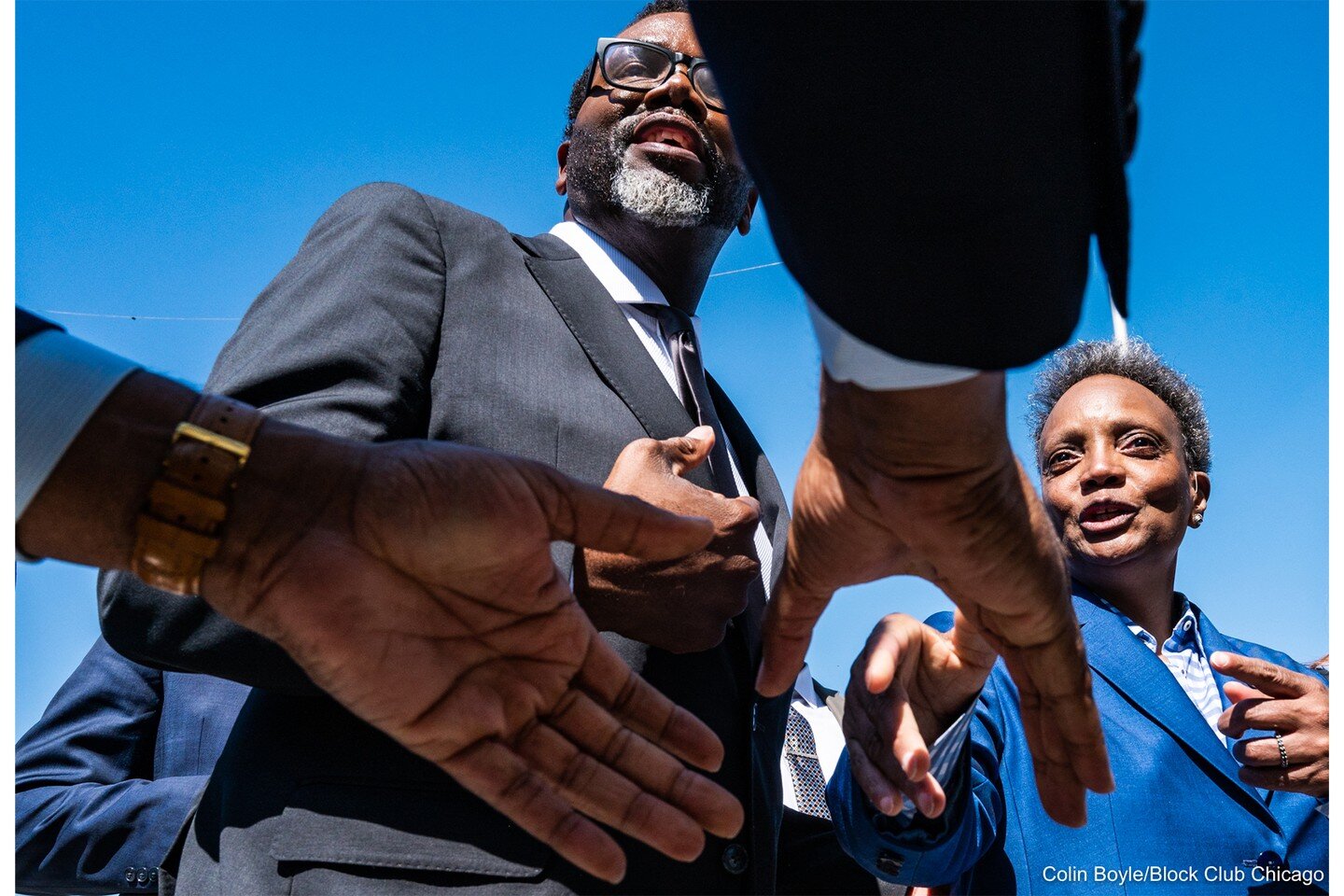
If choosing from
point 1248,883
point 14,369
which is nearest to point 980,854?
point 1248,883

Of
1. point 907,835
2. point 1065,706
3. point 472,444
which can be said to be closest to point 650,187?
point 472,444

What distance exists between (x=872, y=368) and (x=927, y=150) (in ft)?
0.78

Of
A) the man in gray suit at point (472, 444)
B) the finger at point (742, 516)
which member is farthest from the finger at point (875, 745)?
the finger at point (742, 516)

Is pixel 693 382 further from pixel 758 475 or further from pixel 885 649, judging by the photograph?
pixel 885 649

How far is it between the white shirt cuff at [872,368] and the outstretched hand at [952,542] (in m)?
0.01

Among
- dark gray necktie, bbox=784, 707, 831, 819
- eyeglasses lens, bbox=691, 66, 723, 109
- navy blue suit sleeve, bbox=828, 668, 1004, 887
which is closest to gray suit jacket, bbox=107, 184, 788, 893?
navy blue suit sleeve, bbox=828, 668, 1004, 887

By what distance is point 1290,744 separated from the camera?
2367 mm

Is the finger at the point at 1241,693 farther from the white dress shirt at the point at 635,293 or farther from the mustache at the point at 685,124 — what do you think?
the mustache at the point at 685,124

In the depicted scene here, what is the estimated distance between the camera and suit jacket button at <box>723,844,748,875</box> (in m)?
1.69

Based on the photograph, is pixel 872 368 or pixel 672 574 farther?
pixel 672 574

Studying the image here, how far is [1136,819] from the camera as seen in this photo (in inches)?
101

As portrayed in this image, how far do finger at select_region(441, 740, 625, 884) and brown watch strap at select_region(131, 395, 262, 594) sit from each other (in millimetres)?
347

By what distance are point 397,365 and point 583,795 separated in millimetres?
694

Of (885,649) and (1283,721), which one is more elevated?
(885,649)
